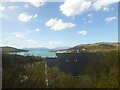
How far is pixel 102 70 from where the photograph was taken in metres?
2.88

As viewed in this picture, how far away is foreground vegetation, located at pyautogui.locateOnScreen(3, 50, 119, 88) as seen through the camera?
8.71 feet

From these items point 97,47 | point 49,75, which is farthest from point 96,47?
point 49,75

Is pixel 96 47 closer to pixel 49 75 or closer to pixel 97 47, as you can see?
pixel 97 47

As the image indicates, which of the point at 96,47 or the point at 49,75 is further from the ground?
the point at 96,47

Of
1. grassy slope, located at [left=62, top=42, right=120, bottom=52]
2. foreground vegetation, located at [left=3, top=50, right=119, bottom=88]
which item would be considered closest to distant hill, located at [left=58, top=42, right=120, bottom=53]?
grassy slope, located at [left=62, top=42, right=120, bottom=52]

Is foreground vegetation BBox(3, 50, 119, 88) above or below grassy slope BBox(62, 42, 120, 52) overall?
below

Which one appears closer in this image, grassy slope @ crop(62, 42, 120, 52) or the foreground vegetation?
the foreground vegetation

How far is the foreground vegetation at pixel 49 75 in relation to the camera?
8.71ft

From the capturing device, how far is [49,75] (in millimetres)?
2750

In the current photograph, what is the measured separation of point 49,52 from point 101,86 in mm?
836

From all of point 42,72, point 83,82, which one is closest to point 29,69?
point 42,72

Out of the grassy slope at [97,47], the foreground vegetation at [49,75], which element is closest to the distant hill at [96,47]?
the grassy slope at [97,47]

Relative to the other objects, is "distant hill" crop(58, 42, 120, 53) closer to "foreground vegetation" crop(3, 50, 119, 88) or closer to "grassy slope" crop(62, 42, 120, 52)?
"grassy slope" crop(62, 42, 120, 52)

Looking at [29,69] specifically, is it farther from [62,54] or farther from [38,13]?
[38,13]
